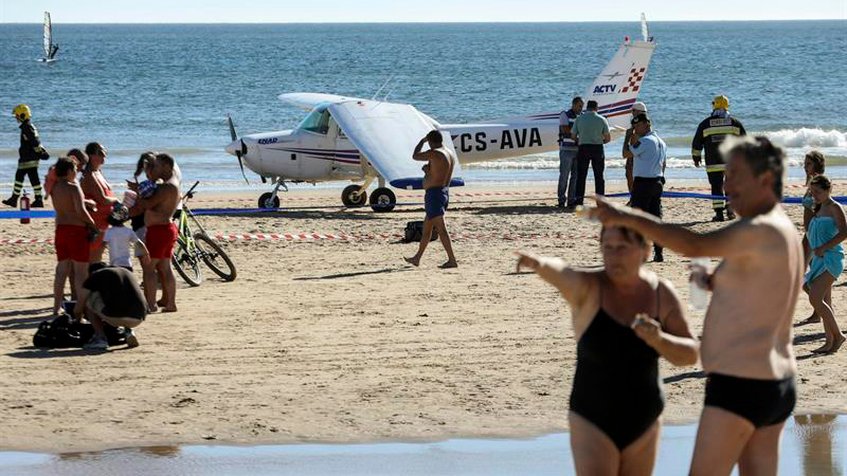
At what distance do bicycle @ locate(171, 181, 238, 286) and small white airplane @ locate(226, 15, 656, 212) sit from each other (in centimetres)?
346

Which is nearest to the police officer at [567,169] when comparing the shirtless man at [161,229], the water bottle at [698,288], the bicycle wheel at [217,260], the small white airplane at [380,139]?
the small white airplane at [380,139]

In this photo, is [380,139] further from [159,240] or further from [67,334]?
[67,334]

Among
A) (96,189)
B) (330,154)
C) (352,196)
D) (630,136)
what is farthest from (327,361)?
(330,154)

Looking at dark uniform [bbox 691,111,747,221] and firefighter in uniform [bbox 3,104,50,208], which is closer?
dark uniform [bbox 691,111,747,221]

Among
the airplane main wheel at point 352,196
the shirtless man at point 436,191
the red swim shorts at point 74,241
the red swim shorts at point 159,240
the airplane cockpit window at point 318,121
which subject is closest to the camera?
the red swim shorts at point 74,241

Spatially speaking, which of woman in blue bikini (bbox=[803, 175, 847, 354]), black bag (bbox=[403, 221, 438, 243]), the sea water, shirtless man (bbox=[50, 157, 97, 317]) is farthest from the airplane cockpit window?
woman in blue bikini (bbox=[803, 175, 847, 354])

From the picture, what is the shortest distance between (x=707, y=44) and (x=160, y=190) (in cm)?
14071

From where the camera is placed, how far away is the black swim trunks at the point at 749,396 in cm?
472

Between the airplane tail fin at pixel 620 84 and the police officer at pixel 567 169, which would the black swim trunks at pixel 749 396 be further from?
the airplane tail fin at pixel 620 84

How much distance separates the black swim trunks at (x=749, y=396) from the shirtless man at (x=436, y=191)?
8812 mm

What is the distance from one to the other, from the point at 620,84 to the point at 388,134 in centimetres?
672

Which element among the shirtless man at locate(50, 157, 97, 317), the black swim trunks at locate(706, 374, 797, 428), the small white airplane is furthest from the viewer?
the small white airplane

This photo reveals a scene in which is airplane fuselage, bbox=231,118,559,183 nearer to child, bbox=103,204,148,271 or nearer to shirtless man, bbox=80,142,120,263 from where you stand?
shirtless man, bbox=80,142,120,263

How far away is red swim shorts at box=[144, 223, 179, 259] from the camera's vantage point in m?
11.1
